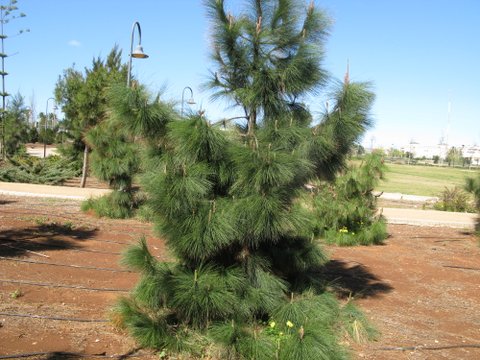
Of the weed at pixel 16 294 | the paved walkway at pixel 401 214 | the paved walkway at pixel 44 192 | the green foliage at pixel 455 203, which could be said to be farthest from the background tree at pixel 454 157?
the weed at pixel 16 294

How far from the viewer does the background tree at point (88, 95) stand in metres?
13.8

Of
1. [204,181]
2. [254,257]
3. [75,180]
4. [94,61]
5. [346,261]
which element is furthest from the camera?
[75,180]

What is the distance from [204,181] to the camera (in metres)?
3.52

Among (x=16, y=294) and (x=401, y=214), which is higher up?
(x=401, y=214)

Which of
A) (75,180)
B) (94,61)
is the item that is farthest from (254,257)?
(75,180)

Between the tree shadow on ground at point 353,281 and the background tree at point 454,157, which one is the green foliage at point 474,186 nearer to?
the tree shadow on ground at point 353,281

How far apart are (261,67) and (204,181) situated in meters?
1.18

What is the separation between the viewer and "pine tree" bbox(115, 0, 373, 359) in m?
3.50

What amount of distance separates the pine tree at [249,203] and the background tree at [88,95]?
30.2 ft

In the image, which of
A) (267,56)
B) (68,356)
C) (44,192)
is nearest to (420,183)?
(44,192)

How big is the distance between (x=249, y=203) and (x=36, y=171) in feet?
51.7

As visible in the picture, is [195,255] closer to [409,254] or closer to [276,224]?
[276,224]

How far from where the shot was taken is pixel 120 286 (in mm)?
5371

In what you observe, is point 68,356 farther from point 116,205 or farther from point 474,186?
point 474,186
